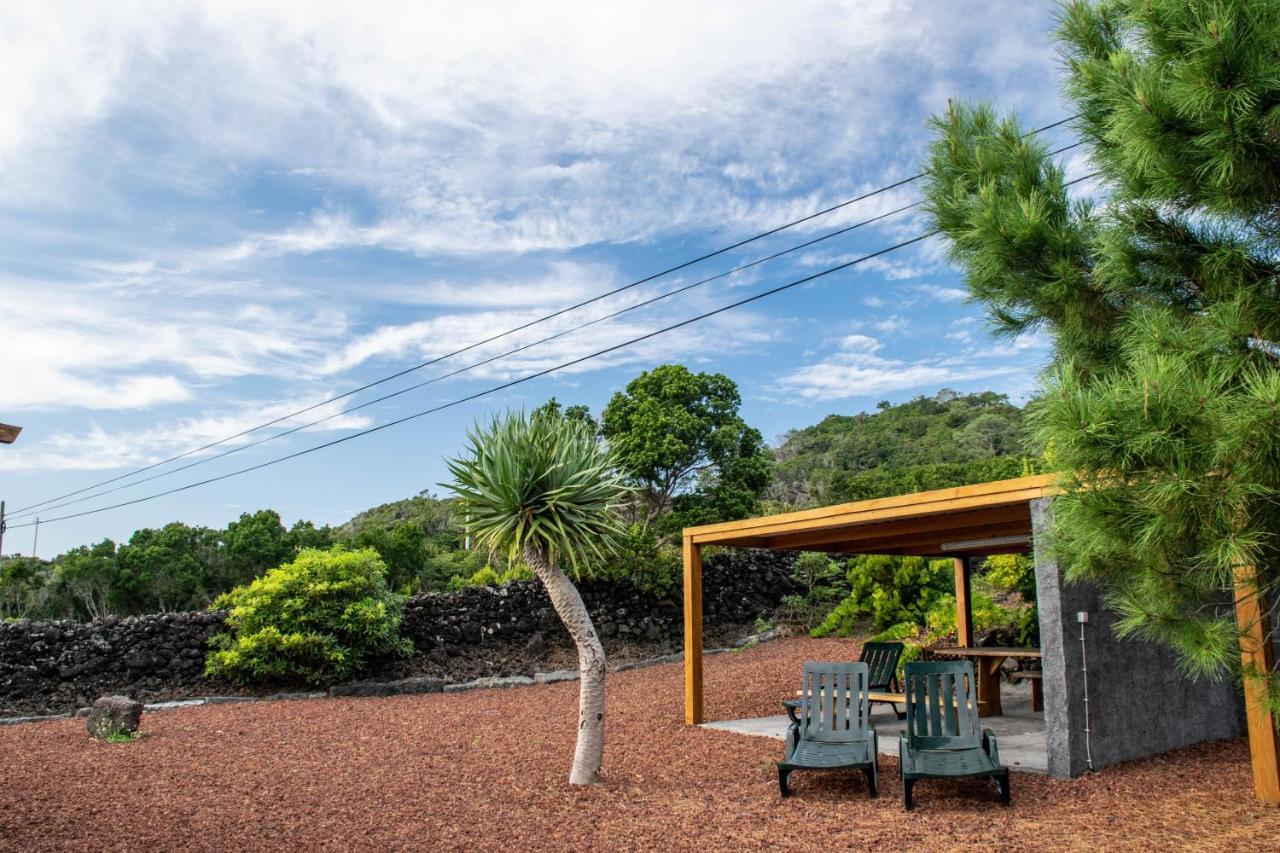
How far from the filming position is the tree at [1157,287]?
3.12 m

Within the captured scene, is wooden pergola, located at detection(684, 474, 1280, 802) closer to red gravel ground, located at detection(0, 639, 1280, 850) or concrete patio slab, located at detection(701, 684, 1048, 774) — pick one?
red gravel ground, located at detection(0, 639, 1280, 850)

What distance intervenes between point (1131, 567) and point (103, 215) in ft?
50.3

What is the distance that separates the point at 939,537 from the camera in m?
8.90

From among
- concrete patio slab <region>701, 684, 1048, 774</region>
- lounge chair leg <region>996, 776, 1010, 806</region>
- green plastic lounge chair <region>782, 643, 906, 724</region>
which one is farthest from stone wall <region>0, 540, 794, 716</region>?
lounge chair leg <region>996, 776, 1010, 806</region>

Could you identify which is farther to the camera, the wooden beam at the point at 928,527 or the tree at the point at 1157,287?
the wooden beam at the point at 928,527

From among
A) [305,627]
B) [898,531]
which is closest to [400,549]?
[305,627]

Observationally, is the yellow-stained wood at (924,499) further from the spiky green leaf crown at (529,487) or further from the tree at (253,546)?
the tree at (253,546)

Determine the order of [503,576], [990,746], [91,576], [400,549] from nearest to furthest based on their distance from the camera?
[990,746], [503,576], [400,549], [91,576]

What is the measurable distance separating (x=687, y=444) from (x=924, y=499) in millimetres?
11029

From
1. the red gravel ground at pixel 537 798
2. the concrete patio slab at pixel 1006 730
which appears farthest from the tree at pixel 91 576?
the concrete patio slab at pixel 1006 730

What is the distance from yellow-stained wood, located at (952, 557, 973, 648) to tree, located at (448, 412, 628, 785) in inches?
236

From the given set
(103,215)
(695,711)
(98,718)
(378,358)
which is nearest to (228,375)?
(378,358)

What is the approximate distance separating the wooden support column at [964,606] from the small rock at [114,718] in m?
8.94

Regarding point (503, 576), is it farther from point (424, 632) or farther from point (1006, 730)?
point (1006, 730)
